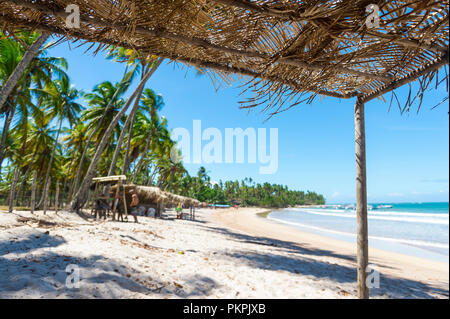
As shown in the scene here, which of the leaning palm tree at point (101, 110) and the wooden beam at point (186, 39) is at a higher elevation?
the leaning palm tree at point (101, 110)

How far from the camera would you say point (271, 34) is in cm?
167

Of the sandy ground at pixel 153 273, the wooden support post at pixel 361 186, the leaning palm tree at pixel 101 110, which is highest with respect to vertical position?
the leaning palm tree at pixel 101 110

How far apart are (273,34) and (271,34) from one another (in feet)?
0.05

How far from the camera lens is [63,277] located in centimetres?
319

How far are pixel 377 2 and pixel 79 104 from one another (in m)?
23.0

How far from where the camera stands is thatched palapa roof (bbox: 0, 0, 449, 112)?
1304 mm

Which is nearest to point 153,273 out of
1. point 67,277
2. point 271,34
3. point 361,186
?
point 67,277

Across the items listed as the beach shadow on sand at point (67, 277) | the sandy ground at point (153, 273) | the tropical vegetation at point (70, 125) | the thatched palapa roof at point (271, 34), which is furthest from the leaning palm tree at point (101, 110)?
the thatched palapa roof at point (271, 34)

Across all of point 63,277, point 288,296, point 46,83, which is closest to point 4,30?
point 63,277

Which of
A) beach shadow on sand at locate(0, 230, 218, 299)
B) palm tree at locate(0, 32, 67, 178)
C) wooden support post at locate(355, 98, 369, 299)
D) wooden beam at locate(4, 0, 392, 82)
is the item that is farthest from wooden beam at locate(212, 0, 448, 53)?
palm tree at locate(0, 32, 67, 178)

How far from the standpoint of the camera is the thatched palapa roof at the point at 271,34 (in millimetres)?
1304

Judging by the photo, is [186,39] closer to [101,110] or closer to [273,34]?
[273,34]

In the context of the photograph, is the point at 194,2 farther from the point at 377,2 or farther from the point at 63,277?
the point at 63,277

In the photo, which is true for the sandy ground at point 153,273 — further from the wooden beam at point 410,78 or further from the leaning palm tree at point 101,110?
the leaning palm tree at point 101,110
